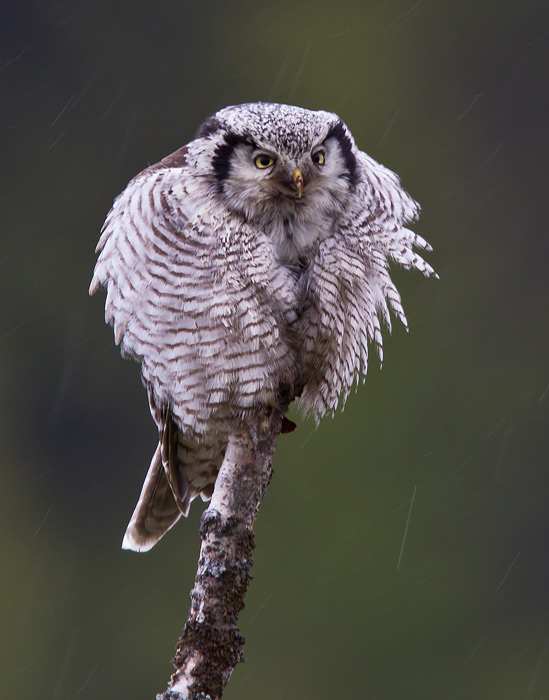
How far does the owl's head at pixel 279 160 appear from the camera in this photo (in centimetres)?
397

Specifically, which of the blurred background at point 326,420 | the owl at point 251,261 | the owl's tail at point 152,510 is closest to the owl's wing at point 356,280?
the owl at point 251,261

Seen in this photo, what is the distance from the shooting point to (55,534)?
1459cm

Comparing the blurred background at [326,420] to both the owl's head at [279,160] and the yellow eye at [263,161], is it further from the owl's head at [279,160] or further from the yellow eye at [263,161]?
the yellow eye at [263,161]

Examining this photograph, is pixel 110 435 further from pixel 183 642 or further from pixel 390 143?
pixel 183 642

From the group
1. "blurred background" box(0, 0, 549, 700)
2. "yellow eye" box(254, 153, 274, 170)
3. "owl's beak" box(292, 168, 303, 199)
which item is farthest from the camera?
"blurred background" box(0, 0, 549, 700)

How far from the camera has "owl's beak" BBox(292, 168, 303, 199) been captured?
3.88 meters

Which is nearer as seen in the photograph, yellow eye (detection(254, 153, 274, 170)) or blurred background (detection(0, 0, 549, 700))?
yellow eye (detection(254, 153, 274, 170))

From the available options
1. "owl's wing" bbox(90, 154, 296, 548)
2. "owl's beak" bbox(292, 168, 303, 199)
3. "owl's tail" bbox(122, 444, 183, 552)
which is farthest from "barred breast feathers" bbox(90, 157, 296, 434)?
"owl's tail" bbox(122, 444, 183, 552)

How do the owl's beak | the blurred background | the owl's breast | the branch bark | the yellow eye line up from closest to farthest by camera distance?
1. the branch bark
2. the owl's beak
3. the yellow eye
4. the owl's breast
5. the blurred background

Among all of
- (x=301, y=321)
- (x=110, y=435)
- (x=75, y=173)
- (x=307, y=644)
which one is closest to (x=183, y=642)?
(x=301, y=321)

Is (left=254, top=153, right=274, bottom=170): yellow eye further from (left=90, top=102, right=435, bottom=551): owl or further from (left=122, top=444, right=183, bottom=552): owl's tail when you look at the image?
(left=122, top=444, right=183, bottom=552): owl's tail

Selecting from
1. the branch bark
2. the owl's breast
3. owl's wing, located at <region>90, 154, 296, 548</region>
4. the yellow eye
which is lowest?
the branch bark

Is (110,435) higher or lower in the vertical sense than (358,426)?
lower

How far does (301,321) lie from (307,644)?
8.72m
